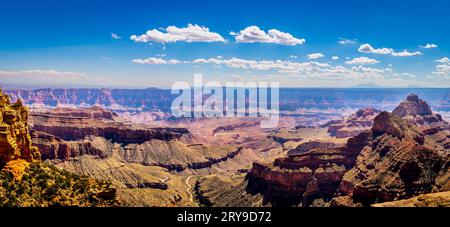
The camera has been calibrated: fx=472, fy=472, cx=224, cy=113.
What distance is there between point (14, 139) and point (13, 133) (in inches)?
44.5

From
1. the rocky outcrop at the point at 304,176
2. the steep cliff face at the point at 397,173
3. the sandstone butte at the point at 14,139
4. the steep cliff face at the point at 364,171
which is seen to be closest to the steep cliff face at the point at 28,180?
the sandstone butte at the point at 14,139

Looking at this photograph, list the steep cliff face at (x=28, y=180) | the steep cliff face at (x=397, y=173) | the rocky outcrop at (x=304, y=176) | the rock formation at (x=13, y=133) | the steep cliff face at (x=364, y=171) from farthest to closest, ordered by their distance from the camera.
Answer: the rocky outcrop at (x=304, y=176) < the steep cliff face at (x=364, y=171) < the steep cliff face at (x=397, y=173) < the rock formation at (x=13, y=133) < the steep cliff face at (x=28, y=180)

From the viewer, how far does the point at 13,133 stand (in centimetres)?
6181

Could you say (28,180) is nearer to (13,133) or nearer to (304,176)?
(13,133)

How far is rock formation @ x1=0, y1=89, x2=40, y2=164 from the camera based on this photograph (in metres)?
59.2

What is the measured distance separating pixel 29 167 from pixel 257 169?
107 m

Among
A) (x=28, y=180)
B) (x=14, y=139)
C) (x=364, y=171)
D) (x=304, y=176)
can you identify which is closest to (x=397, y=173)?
(x=364, y=171)

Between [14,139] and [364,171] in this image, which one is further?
[364,171]

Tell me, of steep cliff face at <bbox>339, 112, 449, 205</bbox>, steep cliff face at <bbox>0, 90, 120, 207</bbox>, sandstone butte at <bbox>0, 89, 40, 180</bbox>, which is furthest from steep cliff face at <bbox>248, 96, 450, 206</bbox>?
sandstone butte at <bbox>0, 89, 40, 180</bbox>

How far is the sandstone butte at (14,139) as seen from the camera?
59156 millimetres

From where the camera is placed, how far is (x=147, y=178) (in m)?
196

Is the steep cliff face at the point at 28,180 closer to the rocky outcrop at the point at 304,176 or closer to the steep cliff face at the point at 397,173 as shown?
the steep cliff face at the point at 397,173

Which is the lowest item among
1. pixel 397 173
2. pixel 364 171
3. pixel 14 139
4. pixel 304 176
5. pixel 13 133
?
pixel 304 176
